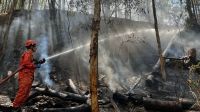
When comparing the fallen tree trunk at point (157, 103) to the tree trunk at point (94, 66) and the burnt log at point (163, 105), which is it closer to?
the burnt log at point (163, 105)

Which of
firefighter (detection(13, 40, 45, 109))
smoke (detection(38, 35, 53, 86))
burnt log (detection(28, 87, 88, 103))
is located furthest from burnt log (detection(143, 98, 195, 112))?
smoke (detection(38, 35, 53, 86))

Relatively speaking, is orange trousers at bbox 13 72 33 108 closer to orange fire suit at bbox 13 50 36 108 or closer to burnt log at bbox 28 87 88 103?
orange fire suit at bbox 13 50 36 108

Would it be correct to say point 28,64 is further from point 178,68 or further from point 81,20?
point 81,20

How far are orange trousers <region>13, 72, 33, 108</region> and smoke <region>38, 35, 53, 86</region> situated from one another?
19.5ft

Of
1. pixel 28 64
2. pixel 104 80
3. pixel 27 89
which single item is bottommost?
pixel 104 80

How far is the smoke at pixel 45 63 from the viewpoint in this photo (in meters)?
15.1

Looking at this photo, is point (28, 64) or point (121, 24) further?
point (121, 24)

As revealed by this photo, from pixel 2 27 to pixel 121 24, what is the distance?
9713mm

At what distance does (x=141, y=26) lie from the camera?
91.7 ft

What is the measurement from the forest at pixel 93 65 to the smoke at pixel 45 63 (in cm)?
5

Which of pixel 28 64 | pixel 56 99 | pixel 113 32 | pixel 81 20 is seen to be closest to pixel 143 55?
pixel 113 32

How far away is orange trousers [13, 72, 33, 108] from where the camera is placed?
27.3 ft

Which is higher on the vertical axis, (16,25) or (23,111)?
(16,25)

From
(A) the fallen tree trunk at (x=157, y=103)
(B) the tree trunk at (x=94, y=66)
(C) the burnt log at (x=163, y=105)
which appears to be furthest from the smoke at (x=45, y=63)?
(B) the tree trunk at (x=94, y=66)
